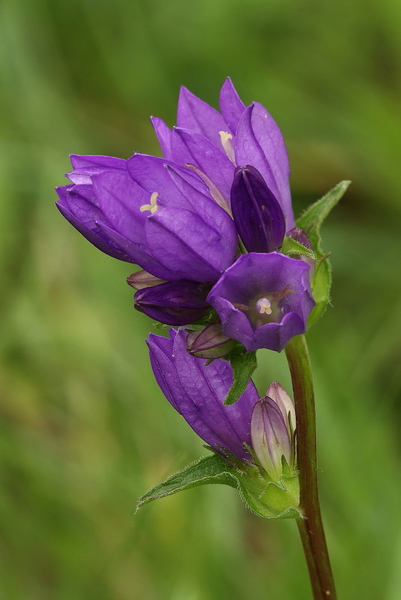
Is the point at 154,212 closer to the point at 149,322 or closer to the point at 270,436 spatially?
the point at 270,436

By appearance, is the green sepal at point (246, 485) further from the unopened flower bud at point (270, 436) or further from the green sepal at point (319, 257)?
the green sepal at point (319, 257)

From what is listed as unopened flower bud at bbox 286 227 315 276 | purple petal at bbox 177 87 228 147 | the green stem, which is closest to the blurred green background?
the green stem

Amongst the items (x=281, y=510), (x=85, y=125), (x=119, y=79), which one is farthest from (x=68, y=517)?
(x=119, y=79)

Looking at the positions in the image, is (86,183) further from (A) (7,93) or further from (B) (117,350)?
(A) (7,93)

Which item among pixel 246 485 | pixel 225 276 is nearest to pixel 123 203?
pixel 225 276

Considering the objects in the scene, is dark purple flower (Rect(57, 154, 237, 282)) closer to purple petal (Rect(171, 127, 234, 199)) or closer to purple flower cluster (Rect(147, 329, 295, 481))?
purple petal (Rect(171, 127, 234, 199))

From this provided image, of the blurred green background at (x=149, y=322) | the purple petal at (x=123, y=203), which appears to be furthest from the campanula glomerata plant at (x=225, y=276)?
the blurred green background at (x=149, y=322)
